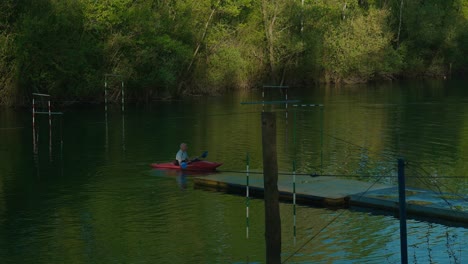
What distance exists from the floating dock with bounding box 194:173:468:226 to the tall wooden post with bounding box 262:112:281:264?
23.3 ft

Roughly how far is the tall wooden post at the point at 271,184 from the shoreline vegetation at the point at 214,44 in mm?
43992

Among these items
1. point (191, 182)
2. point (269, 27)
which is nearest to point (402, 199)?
point (191, 182)

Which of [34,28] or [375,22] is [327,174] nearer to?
[34,28]

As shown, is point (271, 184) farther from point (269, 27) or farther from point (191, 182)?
point (269, 27)

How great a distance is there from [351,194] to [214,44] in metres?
52.1

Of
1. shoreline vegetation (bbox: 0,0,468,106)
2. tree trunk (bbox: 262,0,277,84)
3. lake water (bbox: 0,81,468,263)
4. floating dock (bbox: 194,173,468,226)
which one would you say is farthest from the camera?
tree trunk (bbox: 262,0,277,84)

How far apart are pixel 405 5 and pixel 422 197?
8045 centimetres

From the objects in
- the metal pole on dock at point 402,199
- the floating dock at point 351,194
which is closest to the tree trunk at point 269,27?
the floating dock at point 351,194

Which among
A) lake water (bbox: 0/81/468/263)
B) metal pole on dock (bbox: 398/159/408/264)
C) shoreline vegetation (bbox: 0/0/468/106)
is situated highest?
shoreline vegetation (bbox: 0/0/468/106)

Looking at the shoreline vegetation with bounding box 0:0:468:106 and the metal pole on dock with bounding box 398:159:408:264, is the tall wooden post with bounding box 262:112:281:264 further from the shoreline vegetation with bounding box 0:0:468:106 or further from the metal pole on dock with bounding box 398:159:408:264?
the shoreline vegetation with bounding box 0:0:468:106

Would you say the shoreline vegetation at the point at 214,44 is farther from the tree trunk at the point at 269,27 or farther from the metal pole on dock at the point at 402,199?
the metal pole on dock at the point at 402,199

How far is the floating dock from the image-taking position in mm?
22781

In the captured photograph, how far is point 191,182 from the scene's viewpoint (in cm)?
2969

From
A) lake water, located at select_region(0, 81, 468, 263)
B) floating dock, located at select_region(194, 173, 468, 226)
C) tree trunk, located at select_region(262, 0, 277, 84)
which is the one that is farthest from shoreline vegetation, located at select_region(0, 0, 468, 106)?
floating dock, located at select_region(194, 173, 468, 226)
